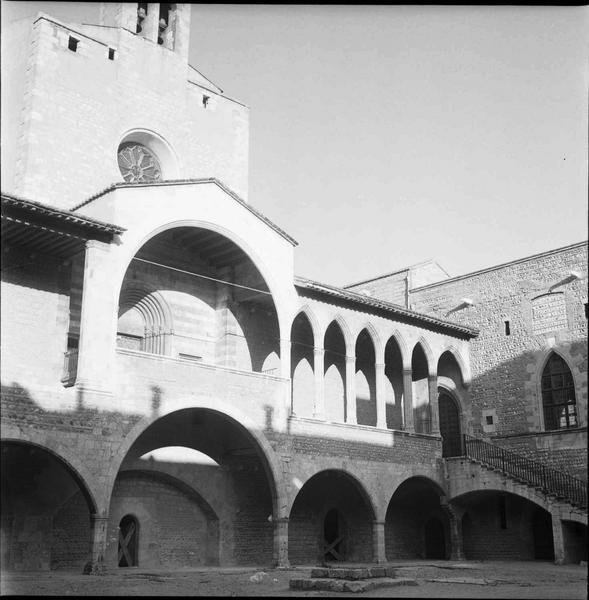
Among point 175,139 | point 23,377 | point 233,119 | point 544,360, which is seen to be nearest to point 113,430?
point 23,377

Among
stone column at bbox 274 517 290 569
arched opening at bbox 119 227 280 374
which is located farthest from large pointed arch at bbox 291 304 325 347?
stone column at bbox 274 517 290 569

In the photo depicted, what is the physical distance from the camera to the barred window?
2427 cm

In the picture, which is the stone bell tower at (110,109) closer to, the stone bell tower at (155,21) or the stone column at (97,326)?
the stone bell tower at (155,21)

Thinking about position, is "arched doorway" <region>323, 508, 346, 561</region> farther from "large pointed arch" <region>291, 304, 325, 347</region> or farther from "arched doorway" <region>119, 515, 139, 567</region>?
"arched doorway" <region>119, 515, 139, 567</region>

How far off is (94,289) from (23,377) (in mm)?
2367

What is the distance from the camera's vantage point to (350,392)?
2283 centimetres

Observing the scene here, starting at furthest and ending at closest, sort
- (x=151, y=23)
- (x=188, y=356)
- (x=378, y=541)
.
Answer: (x=151, y=23) < (x=378, y=541) < (x=188, y=356)

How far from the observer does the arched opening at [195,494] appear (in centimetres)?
1961

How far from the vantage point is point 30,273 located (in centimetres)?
1770

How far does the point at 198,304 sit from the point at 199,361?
1.73m

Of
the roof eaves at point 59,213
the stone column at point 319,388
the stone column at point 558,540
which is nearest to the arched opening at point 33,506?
the roof eaves at point 59,213

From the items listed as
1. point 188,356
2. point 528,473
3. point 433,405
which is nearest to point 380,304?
point 433,405

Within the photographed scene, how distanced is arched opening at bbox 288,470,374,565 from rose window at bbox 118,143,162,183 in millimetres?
9442

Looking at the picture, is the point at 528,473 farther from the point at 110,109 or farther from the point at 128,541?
the point at 110,109
